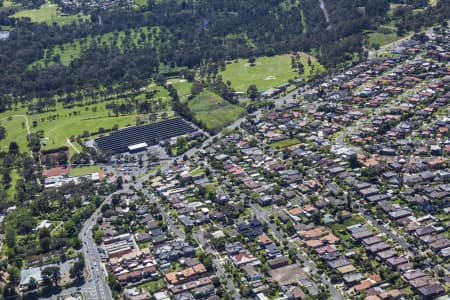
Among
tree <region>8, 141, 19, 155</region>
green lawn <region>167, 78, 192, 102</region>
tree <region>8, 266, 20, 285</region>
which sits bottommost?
tree <region>8, 266, 20, 285</region>

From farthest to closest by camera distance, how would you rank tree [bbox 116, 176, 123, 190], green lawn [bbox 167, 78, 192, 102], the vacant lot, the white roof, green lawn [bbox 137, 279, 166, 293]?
green lawn [bbox 167, 78, 192, 102], the white roof, tree [bbox 116, 176, 123, 190], green lawn [bbox 137, 279, 166, 293], the vacant lot

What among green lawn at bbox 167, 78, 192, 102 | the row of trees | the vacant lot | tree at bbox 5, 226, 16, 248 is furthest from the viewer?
the row of trees

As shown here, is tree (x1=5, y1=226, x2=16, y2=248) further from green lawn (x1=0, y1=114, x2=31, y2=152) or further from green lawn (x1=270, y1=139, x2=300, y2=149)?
green lawn (x1=270, y1=139, x2=300, y2=149)

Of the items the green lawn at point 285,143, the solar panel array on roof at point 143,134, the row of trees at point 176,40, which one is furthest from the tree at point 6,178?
the green lawn at point 285,143

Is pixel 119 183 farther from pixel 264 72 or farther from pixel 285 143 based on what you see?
pixel 264 72

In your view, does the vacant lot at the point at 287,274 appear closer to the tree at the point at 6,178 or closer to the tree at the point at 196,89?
the tree at the point at 6,178

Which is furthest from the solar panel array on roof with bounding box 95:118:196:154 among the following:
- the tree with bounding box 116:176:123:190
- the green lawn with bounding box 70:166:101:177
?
the tree with bounding box 116:176:123:190

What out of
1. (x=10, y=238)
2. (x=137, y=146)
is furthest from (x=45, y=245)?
(x=137, y=146)
